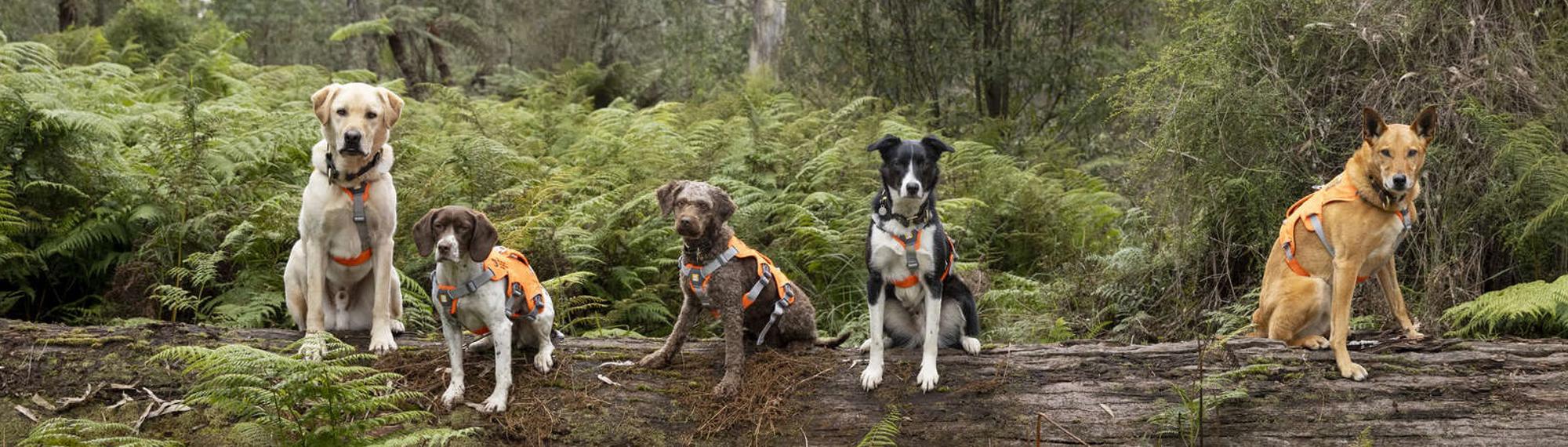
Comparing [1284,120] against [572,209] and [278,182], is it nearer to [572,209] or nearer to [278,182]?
[572,209]

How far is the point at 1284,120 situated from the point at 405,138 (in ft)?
26.7

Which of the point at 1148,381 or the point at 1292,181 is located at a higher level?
the point at 1292,181

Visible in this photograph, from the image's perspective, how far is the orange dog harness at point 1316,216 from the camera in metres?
5.52

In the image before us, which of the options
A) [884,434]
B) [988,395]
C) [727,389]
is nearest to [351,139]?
[727,389]

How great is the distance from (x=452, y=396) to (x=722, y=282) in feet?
4.93

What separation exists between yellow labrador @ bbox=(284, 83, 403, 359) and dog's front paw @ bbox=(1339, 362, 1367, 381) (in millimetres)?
5015

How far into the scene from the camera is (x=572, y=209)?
30.6ft

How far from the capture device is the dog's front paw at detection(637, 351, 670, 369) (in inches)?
228

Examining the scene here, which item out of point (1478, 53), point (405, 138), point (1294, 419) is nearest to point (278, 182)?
point (405, 138)

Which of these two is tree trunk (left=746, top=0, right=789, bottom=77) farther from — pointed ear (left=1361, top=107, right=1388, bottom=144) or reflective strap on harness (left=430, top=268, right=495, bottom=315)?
pointed ear (left=1361, top=107, right=1388, bottom=144)

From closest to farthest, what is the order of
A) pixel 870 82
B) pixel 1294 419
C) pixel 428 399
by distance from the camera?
pixel 1294 419, pixel 428 399, pixel 870 82

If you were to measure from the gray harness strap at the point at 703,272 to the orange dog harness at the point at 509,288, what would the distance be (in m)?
0.83

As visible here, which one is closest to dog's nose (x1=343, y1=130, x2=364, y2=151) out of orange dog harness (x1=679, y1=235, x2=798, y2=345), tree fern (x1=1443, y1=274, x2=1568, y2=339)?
orange dog harness (x1=679, y1=235, x2=798, y2=345)

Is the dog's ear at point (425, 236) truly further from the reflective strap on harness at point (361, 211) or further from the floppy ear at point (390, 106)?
the floppy ear at point (390, 106)
